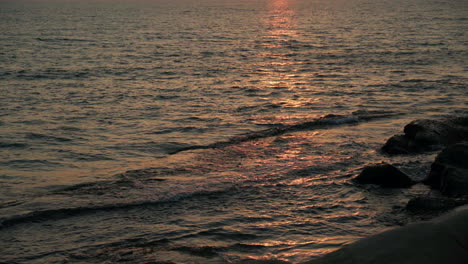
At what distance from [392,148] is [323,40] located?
97.3 ft

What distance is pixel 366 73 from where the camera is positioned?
2441 centimetres

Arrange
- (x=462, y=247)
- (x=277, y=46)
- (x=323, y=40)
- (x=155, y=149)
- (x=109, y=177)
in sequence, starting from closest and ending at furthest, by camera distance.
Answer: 1. (x=462, y=247)
2. (x=109, y=177)
3. (x=155, y=149)
4. (x=277, y=46)
5. (x=323, y=40)

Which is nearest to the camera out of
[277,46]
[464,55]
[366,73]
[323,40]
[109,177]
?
[109,177]

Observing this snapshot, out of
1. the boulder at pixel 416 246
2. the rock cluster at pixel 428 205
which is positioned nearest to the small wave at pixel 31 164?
the rock cluster at pixel 428 205

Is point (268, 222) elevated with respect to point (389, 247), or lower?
lower

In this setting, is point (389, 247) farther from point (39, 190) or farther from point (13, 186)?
point (13, 186)

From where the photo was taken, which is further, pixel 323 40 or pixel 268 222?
pixel 323 40

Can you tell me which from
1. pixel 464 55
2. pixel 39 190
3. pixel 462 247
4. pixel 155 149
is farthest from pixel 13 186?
pixel 464 55

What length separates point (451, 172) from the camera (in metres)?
9.38

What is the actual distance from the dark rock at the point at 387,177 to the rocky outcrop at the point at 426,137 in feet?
7.05

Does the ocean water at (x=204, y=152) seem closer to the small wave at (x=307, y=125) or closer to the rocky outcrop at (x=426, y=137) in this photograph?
the small wave at (x=307, y=125)

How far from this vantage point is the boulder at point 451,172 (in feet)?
30.1

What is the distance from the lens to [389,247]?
641 cm

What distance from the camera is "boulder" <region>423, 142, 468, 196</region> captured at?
9.17m
